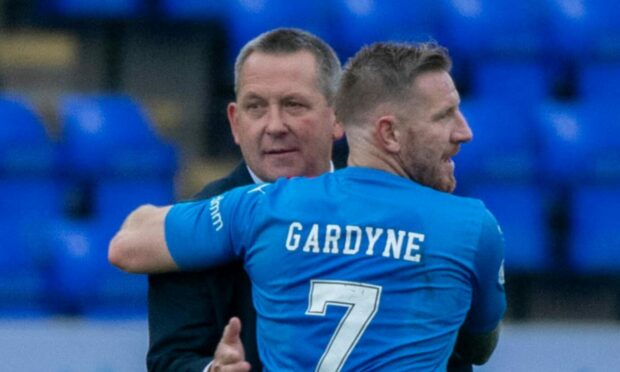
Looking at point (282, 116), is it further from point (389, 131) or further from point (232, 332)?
point (232, 332)

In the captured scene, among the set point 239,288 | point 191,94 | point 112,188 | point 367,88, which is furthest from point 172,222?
point 191,94

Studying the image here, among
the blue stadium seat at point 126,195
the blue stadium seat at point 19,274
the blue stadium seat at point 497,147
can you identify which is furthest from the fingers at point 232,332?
the blue stadium seat at point 497,147

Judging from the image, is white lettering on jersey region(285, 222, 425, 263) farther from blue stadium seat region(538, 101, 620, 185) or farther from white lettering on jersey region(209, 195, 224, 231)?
blue stadium seat region(538, 101, 620, 185)

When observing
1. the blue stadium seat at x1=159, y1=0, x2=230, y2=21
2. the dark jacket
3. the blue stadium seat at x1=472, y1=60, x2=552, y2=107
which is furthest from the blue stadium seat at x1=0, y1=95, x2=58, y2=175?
the dark jacket

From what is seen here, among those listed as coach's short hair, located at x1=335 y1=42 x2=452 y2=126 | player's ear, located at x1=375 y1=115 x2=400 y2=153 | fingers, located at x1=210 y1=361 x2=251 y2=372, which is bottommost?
fingers, located at x1=210 y1=361 x2=251 y2=372

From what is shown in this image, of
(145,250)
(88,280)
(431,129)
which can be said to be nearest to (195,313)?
(145,250)

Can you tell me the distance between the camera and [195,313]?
10.3 ft

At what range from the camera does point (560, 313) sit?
7.44m

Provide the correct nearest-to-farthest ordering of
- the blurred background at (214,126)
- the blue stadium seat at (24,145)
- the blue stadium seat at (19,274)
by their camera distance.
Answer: the blue stadium seat at (19,274) → the blurred background at (214,126) → the blue stadium seat at (24,145)

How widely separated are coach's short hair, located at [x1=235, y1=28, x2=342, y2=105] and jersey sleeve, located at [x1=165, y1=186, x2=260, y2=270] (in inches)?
20.4

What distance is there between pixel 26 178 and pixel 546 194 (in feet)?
8.19

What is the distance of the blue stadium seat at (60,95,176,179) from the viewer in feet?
24.2

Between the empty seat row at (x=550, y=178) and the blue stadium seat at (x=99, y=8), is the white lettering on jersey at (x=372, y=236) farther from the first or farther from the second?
the blue stadium seat at (x=99, y=8)

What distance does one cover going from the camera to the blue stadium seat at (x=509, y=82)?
25.3 feet
